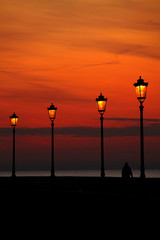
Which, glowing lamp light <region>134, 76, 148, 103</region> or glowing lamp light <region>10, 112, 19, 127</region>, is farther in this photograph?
glowing lamp light <region>10, 112, 19, 127</region>
